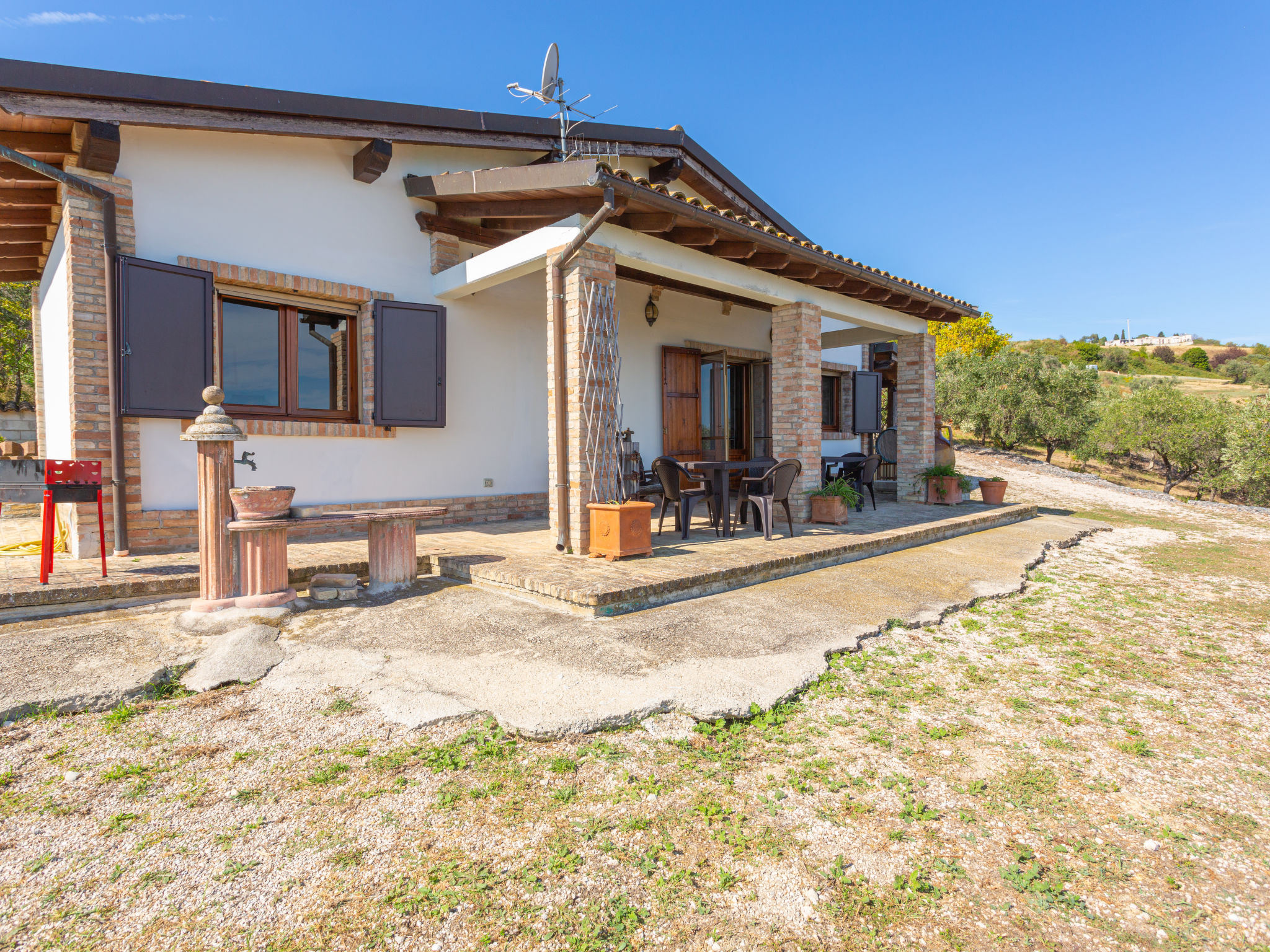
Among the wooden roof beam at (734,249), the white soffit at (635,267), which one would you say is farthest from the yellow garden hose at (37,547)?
the wooden roof beam at (734,249)

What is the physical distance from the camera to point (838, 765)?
7.20 feet

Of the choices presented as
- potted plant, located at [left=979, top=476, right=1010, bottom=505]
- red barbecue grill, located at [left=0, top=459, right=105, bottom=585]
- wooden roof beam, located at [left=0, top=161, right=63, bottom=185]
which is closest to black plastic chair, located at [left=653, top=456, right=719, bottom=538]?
red barbecue grill, located at [left=0, top=459, right=105, bottom=585]

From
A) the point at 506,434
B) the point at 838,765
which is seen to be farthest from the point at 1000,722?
the point at 506,434

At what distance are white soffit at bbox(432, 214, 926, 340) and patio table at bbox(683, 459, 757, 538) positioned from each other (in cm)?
184

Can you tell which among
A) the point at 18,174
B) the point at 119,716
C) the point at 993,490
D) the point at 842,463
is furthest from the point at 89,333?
the point at 993,490

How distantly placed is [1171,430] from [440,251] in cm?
1943

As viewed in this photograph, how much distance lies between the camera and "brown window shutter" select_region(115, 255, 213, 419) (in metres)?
4.76

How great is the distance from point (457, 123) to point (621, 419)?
3.73 metres

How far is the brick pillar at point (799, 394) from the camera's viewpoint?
23.7ft

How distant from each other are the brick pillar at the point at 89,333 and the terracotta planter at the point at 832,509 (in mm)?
6435

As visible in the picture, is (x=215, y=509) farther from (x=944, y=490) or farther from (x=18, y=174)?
(x=944, y=490)

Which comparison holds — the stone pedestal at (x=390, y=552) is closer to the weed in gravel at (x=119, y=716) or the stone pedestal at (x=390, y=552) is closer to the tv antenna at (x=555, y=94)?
the weed in gravel at (x=119, y=716)

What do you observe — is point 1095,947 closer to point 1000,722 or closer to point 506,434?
point 1000,722

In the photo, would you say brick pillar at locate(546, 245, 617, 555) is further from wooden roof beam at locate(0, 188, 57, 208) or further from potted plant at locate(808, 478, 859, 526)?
wooden roof beam at locate(0, 188, 57, 208)
